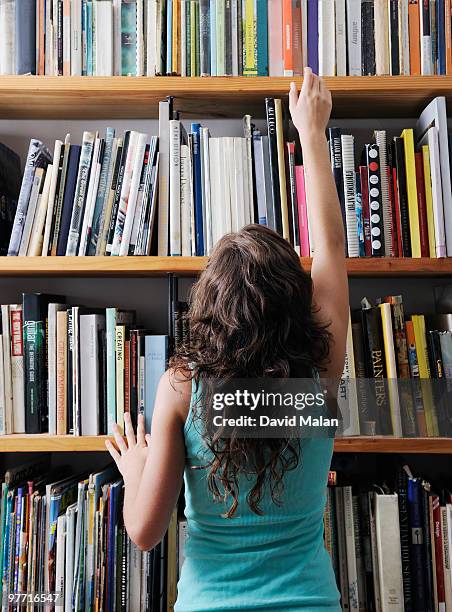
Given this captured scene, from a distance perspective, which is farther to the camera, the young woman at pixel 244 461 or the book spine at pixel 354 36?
the book spine at pixel 354 36

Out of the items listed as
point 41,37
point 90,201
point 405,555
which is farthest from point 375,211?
point 41,37

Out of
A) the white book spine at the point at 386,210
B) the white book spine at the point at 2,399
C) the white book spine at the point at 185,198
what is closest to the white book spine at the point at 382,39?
the white book spine at the point at 386,210

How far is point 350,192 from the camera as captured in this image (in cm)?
118

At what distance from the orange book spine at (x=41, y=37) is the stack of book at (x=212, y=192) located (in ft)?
0.60

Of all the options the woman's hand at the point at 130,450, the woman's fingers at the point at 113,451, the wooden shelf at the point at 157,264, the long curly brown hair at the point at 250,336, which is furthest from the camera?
the wooden shelf at the point at 157,264

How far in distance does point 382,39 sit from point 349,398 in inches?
29.7

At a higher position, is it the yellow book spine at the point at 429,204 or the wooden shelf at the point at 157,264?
the yellow book spine at the point at 429,204

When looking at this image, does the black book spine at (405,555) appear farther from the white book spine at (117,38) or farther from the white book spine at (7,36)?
the white book spine at (7,36)

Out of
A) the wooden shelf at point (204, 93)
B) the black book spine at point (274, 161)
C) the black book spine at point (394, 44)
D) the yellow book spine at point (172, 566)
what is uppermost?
the black book spine at point (394, 44)

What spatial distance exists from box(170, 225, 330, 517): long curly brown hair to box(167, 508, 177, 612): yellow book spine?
406 mm

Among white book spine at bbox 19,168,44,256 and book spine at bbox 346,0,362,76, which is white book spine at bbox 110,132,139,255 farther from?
book spine at bbox 346,0,362,76

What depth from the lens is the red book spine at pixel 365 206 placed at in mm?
1171

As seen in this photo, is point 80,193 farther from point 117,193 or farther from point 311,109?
point 311,109

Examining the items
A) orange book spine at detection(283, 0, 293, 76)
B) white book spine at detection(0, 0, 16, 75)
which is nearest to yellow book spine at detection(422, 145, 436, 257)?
orange book spine at detection(283, 0, 293, 76)
